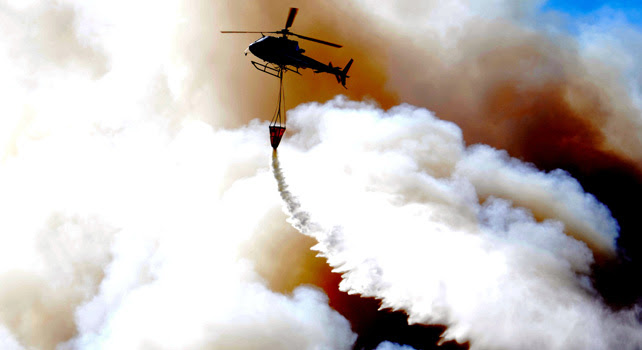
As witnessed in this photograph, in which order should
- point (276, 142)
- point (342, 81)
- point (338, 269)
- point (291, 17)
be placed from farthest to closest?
point (342, 81) < point (338, 269) < point (276, 142) < point (291, 17)

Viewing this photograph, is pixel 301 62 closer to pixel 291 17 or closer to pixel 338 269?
pixel 291 17

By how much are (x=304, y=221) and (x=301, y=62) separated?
15.9 meters

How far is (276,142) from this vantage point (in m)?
45.6

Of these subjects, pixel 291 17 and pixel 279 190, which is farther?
pixel 279 190

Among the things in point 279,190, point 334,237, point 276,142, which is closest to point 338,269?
point 334,237

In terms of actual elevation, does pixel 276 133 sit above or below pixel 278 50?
below

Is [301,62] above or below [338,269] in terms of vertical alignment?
above

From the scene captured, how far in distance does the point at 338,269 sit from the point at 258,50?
74.2 feet

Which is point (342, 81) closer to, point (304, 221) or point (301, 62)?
point (301, 62)

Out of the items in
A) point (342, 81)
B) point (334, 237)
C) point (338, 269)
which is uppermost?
point (342, 81)

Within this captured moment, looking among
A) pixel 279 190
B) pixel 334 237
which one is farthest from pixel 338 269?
pixel 279 190

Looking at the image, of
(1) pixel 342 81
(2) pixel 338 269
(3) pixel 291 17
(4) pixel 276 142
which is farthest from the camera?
(1) pixel 342 81

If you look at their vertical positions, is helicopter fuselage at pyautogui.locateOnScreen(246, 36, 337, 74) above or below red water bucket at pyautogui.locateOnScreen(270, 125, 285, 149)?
above

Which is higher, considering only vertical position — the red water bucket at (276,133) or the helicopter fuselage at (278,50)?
the helicopter fuselage at (278,50)
